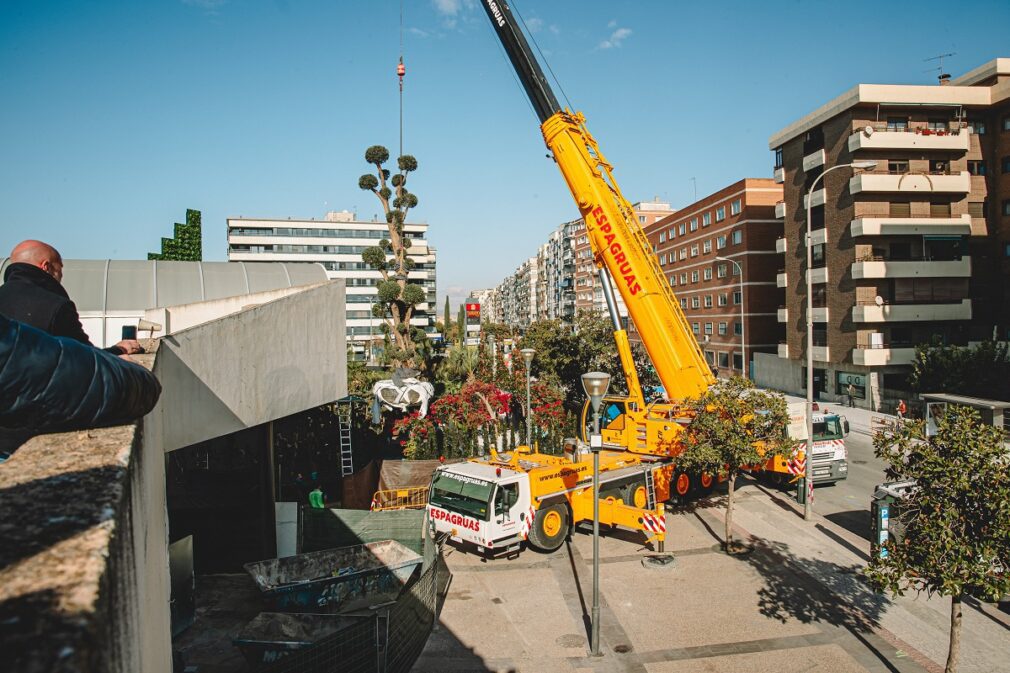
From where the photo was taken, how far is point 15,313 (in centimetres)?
412

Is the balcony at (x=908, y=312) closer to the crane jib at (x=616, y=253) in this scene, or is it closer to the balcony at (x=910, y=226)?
the balcony at (x=910, y=226)

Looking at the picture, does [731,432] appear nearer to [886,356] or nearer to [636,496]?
[636,496]

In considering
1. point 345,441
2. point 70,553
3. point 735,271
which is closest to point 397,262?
point 345,441

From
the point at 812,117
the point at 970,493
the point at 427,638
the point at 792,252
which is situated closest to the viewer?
Answer: the point at 970,493

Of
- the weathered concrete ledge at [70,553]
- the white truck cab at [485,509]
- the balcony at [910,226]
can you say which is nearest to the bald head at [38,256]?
the weathered concrete ledge at [70,553]

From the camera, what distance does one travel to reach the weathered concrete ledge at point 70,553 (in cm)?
165

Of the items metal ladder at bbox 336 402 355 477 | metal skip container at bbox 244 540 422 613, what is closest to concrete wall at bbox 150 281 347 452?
metal skip container at bbox 244 540 422 613

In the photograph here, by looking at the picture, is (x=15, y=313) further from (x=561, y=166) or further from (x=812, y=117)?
(x=812, y=117)

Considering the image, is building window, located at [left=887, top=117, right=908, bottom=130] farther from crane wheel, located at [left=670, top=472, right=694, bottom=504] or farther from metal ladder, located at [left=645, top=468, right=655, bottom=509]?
metal ladder, located at [left=645, top=468, right=655, bottom=509]

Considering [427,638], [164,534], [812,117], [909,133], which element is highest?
[812,117]

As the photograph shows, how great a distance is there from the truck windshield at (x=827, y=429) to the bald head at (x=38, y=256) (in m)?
18.5

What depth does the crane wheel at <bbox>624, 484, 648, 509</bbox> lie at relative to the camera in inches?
551

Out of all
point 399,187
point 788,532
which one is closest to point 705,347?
point 399,187

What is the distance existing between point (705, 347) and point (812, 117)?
19968 millimetres
